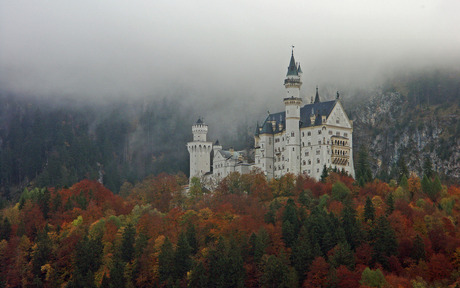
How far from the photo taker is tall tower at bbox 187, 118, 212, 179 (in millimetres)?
151125

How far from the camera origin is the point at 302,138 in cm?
12900

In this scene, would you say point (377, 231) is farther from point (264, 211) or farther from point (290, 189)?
point (290, 189)

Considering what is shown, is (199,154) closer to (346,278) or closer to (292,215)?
(292,215)

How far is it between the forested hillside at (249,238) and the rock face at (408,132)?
64.6 m

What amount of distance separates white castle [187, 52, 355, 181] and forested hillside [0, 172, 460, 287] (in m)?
6.94

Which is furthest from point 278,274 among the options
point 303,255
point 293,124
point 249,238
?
point 293,124

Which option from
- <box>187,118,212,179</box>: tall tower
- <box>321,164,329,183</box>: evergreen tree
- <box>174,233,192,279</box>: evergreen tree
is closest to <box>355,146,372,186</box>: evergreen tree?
<box>321,164,329,183</box>: evergreen tree

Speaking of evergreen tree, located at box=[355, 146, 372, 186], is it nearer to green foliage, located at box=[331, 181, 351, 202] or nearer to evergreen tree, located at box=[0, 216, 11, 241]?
green foliage, located at box=[331, 181, 351, 202]

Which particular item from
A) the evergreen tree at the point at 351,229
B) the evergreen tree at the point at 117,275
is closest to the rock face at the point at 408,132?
the evergreen tree at the point at 351,229

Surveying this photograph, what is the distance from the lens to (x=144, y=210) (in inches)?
4658

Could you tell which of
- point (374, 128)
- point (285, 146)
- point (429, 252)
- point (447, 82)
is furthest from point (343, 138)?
point (447, 82)

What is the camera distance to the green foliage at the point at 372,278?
3110 inches

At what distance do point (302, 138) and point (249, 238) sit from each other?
38.0m

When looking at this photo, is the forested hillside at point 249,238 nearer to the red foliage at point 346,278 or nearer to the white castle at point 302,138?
the red foliage at point 346,278
